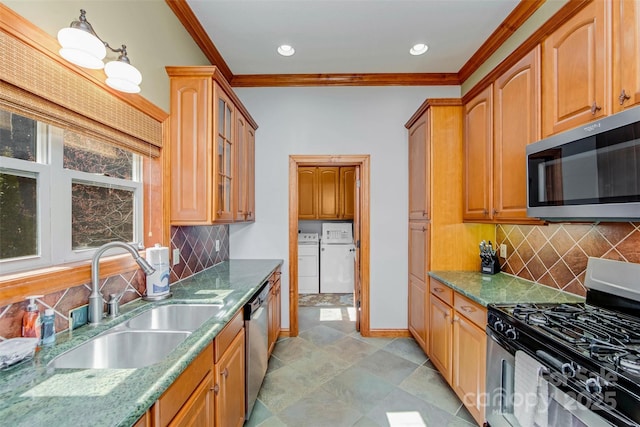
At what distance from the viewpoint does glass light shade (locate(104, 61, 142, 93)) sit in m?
1.36

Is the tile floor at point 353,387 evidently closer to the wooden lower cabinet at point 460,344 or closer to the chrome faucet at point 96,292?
the wooden lower cabinet at point 460,344

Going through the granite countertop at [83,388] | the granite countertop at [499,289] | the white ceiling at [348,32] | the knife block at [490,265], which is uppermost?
the white ceiling at [348,32]

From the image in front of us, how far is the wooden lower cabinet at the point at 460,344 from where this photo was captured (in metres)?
1.76

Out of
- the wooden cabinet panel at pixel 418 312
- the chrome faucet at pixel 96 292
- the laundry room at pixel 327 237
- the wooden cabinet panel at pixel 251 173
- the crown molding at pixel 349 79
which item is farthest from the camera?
the laundry room at pixel 327 237

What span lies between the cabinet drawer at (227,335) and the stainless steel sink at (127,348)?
154 millimetres

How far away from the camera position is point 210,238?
2736 millimetres

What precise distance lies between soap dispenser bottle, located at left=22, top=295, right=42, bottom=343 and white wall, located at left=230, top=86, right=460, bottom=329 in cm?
219

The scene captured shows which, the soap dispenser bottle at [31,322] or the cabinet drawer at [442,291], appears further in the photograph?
the cabinet drawer at [442,291]

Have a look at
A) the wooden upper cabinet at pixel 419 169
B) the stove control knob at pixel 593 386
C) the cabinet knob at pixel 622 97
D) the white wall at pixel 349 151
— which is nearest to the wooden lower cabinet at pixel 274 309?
the white wall at pixel 349 151

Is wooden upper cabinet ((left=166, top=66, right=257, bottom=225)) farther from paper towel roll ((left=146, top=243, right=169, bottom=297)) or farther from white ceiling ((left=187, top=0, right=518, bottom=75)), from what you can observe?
white ceiling ((left=187, top=0, right=518, bottom=75))

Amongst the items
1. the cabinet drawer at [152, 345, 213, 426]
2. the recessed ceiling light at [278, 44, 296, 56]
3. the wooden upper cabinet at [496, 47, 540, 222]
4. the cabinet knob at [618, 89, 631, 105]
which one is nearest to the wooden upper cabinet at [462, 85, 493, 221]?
the wooden upper cabinet at [496, 47, 540, 222]

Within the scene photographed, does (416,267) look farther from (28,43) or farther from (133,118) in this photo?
(28,43)

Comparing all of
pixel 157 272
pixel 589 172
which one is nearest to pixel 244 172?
pixel 157 272

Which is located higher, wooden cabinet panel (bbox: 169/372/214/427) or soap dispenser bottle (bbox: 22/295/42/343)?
soap dispenser bottle (bbox: 22/295/42/343)
